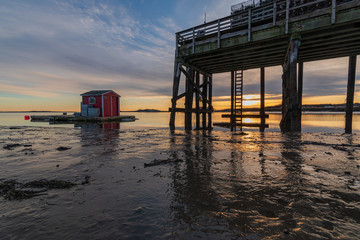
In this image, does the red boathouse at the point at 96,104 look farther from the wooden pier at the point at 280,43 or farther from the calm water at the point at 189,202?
the calm water at the point at 189,202

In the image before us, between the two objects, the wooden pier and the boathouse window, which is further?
the boathouse window

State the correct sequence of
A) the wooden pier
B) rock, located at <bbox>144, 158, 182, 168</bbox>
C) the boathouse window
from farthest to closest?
the boathouse window → the wooden pier → rock, located at <bbox>144, 158, 182, 168</bbox>

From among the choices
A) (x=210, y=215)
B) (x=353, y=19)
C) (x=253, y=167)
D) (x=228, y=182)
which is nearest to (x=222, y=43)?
(x=353, y=19)

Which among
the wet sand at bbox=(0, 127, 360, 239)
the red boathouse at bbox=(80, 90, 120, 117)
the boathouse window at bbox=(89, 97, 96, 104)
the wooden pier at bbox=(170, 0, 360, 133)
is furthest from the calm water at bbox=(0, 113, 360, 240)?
the boathouse window at bbox=(89, 97, 96, 104)

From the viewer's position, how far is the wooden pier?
7444 mm

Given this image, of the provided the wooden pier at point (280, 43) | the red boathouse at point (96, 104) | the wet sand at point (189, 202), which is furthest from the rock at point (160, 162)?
the red boathouse at point (96, 104)

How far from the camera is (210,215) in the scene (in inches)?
74.4

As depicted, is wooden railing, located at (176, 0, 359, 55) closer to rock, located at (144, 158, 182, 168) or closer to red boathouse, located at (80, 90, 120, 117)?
rock, located at (144, 158, 182, 168)

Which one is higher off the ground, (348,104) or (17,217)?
(348,104)

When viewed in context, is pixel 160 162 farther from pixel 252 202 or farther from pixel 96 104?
pixel 96 104

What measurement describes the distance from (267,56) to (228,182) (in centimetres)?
1110

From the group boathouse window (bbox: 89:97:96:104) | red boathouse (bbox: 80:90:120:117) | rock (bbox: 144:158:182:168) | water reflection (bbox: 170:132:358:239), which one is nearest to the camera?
water reflection (bbox: 170:132:358:239)

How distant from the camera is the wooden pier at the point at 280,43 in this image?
24.4ft

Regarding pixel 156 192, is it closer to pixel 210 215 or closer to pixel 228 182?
pixel 210 215
